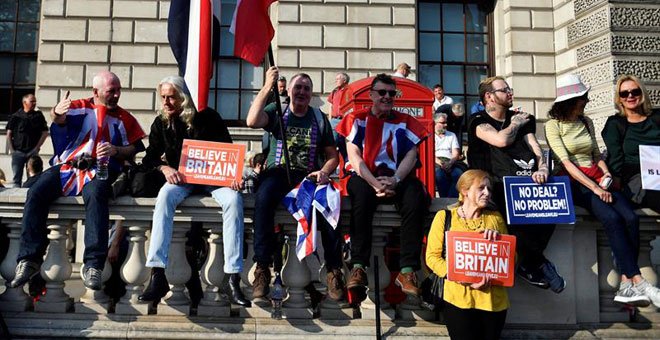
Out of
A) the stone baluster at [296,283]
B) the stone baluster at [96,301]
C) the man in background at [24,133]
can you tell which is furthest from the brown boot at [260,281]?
the man in background at [24,133]

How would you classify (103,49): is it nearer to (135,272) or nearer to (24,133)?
(24,133)

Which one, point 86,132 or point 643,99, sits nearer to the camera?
point 86,132

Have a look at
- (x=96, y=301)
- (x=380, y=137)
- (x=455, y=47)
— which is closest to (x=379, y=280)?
(x=380, y=137)

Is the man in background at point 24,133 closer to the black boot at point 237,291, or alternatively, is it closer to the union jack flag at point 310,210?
the black boot at point 237,291

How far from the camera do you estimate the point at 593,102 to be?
10.9 meters

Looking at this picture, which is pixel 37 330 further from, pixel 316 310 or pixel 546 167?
pixel 546 167

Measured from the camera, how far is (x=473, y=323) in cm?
383

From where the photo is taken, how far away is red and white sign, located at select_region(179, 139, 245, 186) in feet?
14.3

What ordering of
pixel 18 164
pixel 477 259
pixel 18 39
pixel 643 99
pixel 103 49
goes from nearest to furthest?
pixel 477 259 → pixel 643 99 → pixel 18 164 → pixel 103 49 → pixel 18 39

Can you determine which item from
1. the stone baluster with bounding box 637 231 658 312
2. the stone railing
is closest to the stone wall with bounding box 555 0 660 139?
the stone baluster with bounding box 637 231 658 312

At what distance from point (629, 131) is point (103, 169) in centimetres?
456

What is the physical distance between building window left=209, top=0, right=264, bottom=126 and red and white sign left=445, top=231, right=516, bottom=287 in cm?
922

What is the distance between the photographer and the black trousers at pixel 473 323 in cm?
381

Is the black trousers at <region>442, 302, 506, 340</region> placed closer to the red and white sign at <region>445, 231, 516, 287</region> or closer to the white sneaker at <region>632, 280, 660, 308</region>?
the red and white sign at <region>445, 231, 516, 287</region>
